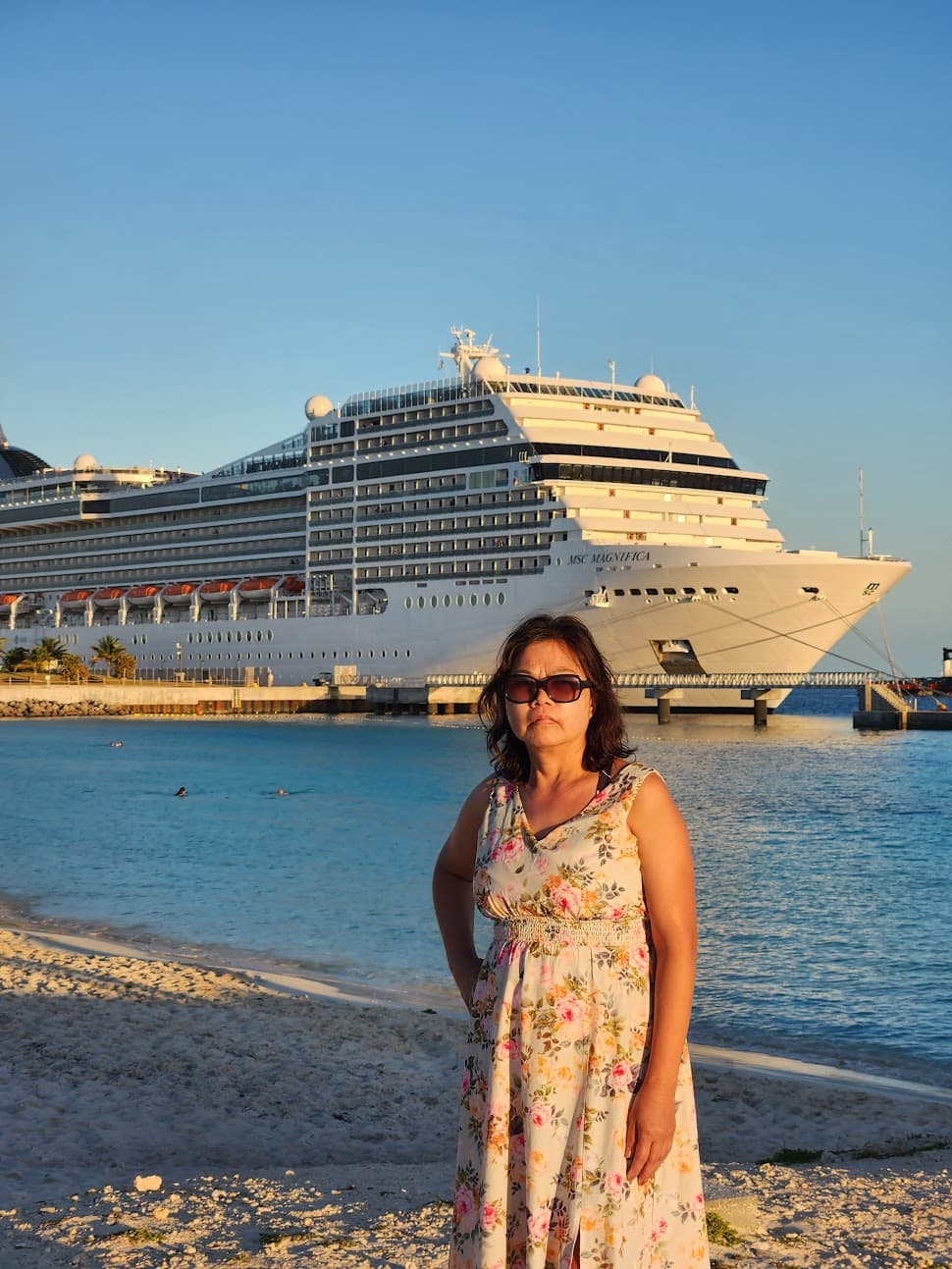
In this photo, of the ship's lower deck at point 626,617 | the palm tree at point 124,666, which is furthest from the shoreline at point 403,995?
the palm tree at point 124,666

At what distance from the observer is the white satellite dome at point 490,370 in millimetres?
60312

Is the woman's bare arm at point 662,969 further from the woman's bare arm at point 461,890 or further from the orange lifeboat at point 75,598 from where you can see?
the orange lifeboat at point 75,598

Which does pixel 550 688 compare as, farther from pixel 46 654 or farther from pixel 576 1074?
pixel 46 654

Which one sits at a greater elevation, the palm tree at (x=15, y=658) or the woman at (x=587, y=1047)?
the palm tree at (x=15, y=658)

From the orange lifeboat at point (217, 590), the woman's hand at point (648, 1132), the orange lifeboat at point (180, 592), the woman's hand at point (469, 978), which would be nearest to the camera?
the woman's hand at point (648, 1132)

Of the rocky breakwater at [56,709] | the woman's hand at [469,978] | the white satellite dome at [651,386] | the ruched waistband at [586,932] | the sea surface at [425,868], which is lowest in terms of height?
the sea surface at [425,868]

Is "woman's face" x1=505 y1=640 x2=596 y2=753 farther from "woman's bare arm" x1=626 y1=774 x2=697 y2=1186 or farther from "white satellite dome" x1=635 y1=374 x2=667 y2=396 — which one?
"white satellite dome" x1=635 y1=374 x2=667 y2=396

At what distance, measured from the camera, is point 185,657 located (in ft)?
250

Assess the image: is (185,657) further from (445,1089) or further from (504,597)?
(445,1089)

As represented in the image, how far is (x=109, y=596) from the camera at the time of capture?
265ft

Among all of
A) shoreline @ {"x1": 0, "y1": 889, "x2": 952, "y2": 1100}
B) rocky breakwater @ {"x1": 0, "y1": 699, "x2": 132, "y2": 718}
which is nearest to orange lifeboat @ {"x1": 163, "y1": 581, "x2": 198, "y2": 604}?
rocky breakwater @ {"x1": 0, "y1": 699, "x2": 132, "y2": 718}

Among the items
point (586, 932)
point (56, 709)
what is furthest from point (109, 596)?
point (586, 932)

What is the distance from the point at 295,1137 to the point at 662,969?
4769mm

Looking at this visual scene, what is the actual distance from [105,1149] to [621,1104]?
4.51m
